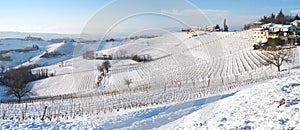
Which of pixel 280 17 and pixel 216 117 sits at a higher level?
pixel 280 17

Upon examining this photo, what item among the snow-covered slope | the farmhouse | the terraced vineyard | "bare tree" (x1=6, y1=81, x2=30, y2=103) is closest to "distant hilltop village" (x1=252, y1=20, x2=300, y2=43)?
the farmhouse

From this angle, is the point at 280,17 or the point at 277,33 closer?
the point at 277,33

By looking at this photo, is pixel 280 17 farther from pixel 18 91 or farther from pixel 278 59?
pixel 18 91

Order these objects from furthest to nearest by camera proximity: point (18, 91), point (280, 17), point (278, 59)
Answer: point (280, 17), point (18, 91), point (278, 59)

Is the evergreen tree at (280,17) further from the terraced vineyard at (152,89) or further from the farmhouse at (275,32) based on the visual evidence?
the terraced vineyard at (152,89)

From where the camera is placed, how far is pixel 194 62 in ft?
114

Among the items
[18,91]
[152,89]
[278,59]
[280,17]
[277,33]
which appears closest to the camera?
[152,89]

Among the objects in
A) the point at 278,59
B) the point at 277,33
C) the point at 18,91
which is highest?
the point at 277,33

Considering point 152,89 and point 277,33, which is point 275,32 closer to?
point 277,33

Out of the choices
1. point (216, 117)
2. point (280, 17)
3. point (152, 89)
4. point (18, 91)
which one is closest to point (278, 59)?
point (152, 89)

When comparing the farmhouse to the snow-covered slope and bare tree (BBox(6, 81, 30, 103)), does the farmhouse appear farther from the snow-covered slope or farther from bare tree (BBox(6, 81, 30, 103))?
bare tree (BBox(6, 81, 30, 103))

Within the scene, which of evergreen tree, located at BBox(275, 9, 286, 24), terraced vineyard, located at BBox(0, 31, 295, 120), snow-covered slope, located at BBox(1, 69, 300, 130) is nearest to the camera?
snow-covered slope, located at BBox(1, 69, 300, 130)

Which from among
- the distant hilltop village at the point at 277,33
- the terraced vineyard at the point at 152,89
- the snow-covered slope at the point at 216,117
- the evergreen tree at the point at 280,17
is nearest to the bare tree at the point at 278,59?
the terraced vineyard at the point at 152,89

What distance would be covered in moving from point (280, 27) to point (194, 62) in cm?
2125
